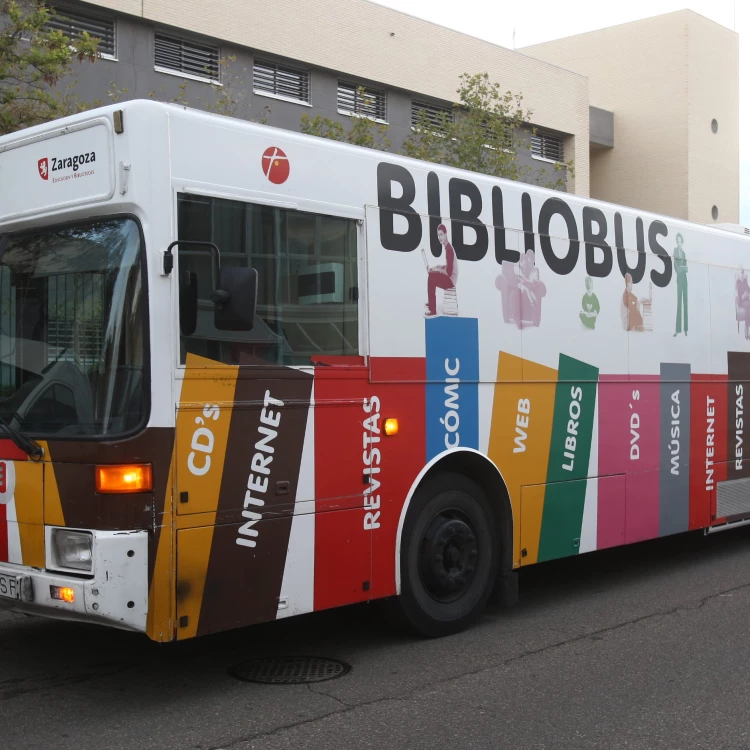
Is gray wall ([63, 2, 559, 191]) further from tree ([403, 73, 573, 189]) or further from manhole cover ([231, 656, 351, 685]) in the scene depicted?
manhole cover ([231, 656, 351, 685])

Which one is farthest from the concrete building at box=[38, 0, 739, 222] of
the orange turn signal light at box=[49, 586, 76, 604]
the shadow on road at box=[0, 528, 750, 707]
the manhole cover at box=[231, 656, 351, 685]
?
the orange turn signal light at box=[49, 586, 76, 604]

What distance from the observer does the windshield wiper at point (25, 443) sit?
532 centimetres

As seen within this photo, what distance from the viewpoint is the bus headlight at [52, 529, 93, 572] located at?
507 centimetres

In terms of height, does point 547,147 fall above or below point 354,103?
above

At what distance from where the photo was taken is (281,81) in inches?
889

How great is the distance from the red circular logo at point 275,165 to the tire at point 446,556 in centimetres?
223

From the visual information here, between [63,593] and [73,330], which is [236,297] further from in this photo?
[63,593]

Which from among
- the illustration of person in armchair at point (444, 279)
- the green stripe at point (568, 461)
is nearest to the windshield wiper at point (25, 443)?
the illustration of person in armchair at point (444, 279)

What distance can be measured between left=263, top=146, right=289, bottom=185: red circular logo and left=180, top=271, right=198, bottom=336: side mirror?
0.84 m

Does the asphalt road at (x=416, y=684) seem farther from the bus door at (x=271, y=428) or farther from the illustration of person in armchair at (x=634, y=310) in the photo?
the illustration of person in armchair at (x=634, y=310)

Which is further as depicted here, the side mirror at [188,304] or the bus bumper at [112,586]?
the side mirror at [188,304]

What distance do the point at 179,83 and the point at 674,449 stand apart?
14.9 metres

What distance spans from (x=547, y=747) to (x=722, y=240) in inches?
247

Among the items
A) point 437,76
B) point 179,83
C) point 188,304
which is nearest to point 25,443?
point 188,304
